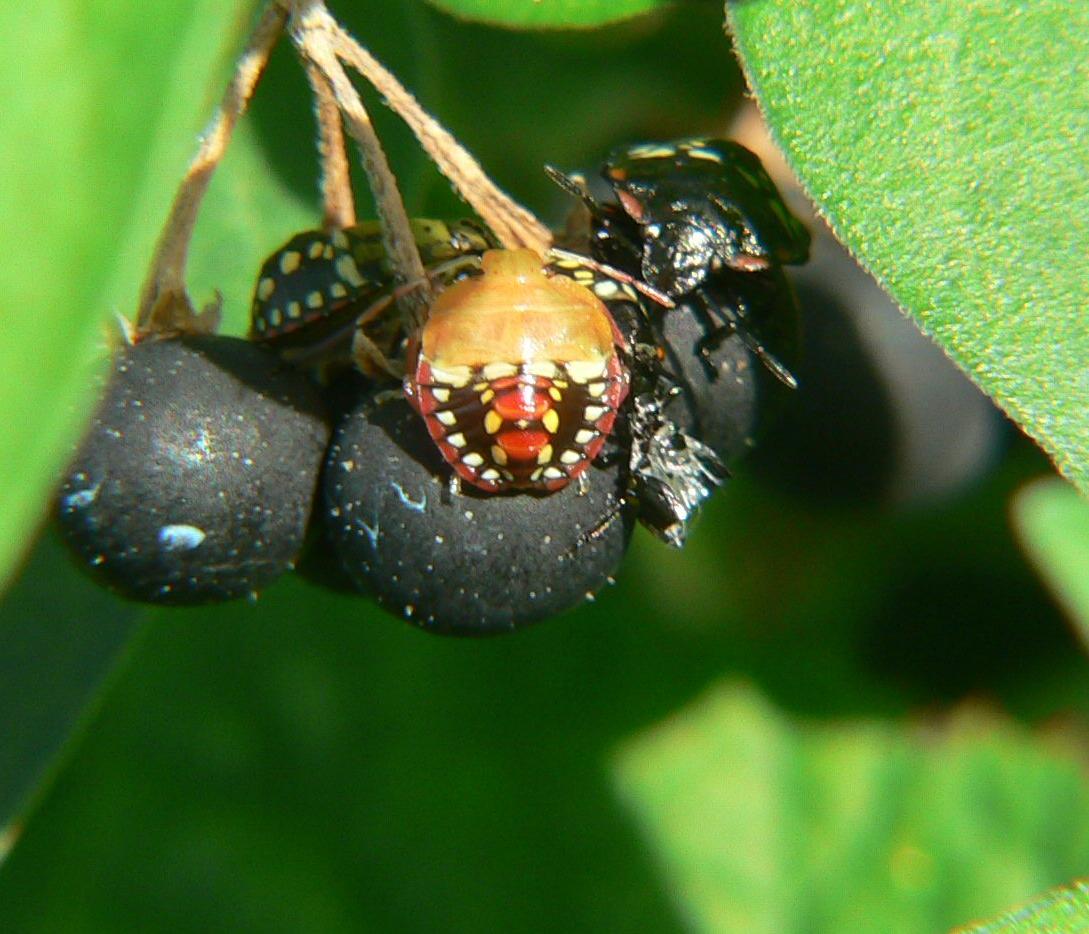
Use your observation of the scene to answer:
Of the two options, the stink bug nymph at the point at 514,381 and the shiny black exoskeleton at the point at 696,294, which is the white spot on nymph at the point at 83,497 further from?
the shiny black exoskeleton at the point at 696,294

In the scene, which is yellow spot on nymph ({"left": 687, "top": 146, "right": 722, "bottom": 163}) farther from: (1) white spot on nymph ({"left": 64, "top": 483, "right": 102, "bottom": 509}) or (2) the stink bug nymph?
(1) white spot on nymph ({"left": 64, "top": 483, "right": 102, "bottom": 509})

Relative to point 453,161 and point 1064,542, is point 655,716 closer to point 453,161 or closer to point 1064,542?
point 1064,542

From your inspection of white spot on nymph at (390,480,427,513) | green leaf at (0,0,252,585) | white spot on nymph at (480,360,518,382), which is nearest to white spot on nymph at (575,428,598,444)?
white spot on nymph at (480,360,518,382)

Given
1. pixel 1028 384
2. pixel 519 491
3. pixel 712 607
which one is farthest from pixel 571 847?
pixel 1028 384

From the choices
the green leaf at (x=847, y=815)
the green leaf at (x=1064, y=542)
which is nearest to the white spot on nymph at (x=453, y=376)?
the green leaf at (x=1064, y=542)

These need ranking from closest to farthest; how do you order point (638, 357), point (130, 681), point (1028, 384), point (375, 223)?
point (1028, 384) < point (638, 357) < point (375, 223) < point (130, 681)

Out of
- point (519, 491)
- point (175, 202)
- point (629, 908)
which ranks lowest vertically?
point (629, 908)

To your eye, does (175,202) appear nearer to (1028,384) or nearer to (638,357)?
(638,357)

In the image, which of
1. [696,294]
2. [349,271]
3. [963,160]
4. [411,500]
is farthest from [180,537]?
[963,160]
